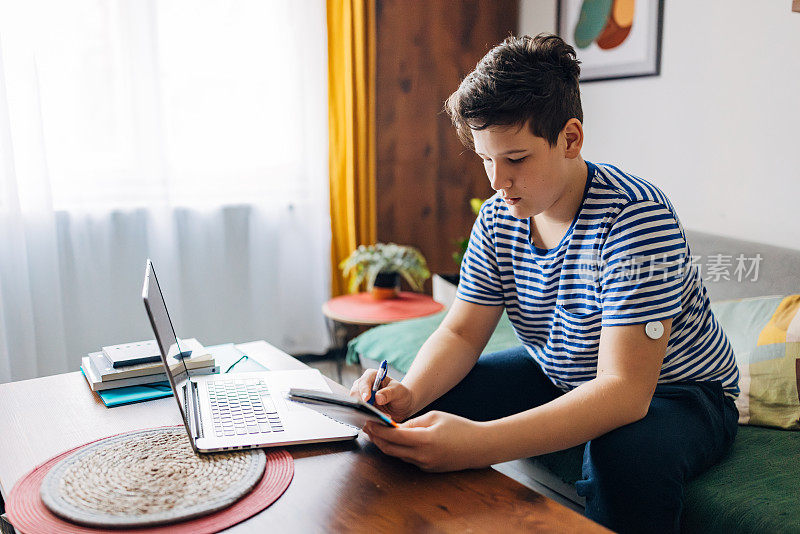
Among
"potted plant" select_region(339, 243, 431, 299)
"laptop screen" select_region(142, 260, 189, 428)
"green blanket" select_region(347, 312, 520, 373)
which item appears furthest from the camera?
"potted plant" select_region(339, 243, 431, 299)

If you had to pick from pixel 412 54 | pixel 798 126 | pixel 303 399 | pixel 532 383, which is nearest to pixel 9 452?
pixel 303 399

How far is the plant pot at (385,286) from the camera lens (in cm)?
261

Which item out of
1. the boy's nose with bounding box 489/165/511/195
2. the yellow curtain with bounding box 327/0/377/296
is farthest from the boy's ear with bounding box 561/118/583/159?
the yellow curtain with bounding box 327/0/377/296

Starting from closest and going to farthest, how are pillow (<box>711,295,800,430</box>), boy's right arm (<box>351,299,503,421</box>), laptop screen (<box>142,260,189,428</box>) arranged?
laptop screen (<box>142,260,189,428</box>), boy's right arm (<box>351,299,503,421</box>), pillow (<box>711,295,800,430</box>)

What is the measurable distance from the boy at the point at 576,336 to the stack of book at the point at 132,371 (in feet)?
1.42

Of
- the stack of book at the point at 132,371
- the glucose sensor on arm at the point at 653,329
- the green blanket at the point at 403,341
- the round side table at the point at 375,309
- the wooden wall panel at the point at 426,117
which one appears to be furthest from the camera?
the wooden wall panel at the point at 426,117

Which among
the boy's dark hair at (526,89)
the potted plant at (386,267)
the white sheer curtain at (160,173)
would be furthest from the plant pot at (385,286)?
the boy's dark hair at (526,89)

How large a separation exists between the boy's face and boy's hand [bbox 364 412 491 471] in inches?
15.6

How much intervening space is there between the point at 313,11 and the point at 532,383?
200cm

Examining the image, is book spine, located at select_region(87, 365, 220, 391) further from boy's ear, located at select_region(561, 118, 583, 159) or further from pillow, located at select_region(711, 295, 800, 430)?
pillow, located at select_region(711, 295, 800, 430)

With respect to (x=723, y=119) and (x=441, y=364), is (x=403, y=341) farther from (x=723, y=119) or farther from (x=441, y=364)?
(x=723, y=119)

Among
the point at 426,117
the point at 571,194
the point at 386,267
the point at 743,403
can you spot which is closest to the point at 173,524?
the point at 571,194

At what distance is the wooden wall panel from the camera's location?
300cm

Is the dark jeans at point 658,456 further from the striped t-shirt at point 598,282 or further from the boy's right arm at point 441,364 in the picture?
the boy's right arm at point 441,364
